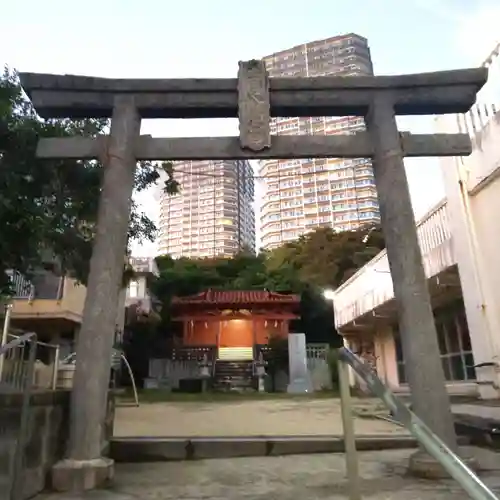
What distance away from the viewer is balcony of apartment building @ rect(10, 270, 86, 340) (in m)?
14.7

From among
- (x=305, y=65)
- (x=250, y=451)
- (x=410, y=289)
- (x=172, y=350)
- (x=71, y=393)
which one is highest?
(x=305, y=65)

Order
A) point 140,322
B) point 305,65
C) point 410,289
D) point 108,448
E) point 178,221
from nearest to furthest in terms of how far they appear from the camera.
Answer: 1. point 410,289
2. point 108,448
3. point 140,322
4. point 178,221
5. point 305,65

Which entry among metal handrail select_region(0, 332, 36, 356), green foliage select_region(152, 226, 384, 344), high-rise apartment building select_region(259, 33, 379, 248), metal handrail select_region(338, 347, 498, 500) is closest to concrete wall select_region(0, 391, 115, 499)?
metal handrail select_region(0, 332, 36, 356)

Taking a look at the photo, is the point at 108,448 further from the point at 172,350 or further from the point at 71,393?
the point at 172,350

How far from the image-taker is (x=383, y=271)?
12.1 meters

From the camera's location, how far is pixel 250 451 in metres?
4.62

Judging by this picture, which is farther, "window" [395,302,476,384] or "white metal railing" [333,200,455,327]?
"window" [395,302,476,384]

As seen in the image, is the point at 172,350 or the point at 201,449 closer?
the point at 201,449

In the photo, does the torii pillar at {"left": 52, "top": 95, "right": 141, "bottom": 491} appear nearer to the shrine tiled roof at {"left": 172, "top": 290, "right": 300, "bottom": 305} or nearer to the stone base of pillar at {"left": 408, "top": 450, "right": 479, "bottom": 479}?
the stone base of pillar at {"left": 408, "top": 450, "right": 479, "bottom": 479}

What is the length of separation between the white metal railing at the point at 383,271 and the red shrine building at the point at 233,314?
6.37 m

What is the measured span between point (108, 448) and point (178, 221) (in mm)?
59305

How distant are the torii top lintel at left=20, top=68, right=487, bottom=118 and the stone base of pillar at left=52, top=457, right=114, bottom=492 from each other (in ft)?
10.9

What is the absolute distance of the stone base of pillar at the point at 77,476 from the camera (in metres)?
3.29

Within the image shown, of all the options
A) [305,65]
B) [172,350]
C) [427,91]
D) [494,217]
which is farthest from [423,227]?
[305,65]
